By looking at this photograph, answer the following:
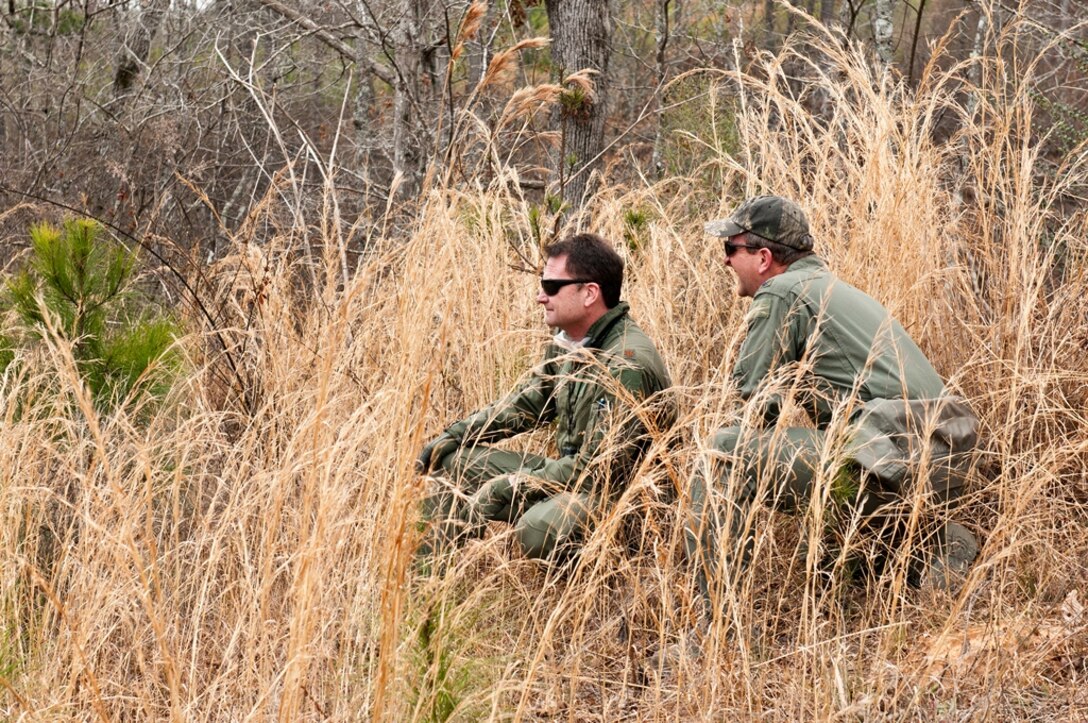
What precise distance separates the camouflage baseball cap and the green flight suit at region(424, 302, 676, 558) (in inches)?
16.0

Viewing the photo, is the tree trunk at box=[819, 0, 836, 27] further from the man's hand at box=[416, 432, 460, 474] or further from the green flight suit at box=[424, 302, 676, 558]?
the man's hand at box=[416, 432, 460, 474]

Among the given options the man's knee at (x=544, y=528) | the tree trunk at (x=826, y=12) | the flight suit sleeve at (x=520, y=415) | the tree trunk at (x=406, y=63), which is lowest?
the man's knee at (x=544, y=528)

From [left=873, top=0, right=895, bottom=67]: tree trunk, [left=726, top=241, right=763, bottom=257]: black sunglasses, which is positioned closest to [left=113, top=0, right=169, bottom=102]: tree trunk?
[left=873, top=0, right=895, bottom=67]: tree trunk

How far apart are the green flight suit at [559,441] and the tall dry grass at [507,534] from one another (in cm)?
13

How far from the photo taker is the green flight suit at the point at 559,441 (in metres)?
3.38

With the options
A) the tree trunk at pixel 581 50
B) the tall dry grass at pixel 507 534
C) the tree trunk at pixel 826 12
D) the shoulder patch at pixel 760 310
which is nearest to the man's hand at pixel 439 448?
the tall dry grass at pixel 507 534

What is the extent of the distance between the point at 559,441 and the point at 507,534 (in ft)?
2.12

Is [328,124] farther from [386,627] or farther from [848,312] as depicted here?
[386,627]

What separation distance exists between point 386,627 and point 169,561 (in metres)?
1.47

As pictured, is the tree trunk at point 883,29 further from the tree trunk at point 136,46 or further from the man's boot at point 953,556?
the tree trunk at point 136,46

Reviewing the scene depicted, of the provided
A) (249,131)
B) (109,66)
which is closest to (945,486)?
(249,131)

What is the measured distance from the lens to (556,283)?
12.2 ft

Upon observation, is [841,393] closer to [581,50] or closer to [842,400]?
[842,400]

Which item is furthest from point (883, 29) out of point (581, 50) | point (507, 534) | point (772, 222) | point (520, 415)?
point (507, 534)
